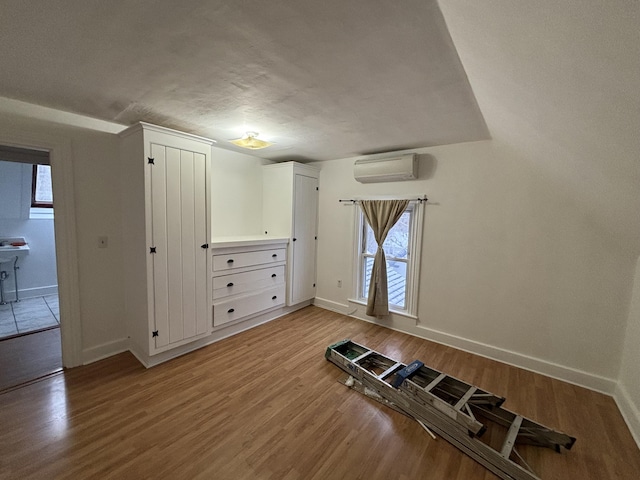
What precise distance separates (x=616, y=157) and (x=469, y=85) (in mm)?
874

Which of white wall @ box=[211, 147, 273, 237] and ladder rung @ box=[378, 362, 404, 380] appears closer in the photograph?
ladder rung @ box=[378, 362, 404, 380]

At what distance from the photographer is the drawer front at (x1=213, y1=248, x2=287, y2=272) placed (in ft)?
9.73

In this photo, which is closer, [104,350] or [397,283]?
[104,350]

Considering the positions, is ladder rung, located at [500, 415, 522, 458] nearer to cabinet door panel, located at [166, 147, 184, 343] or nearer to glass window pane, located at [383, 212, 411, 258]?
glass window pane, located at [383, 212, 411, 258]

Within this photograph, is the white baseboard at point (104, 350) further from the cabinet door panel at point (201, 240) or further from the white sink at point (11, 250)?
the white sink at point (11, 250)

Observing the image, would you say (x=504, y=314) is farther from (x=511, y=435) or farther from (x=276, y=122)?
(x=276, y=122)

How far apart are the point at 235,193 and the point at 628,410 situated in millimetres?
4384

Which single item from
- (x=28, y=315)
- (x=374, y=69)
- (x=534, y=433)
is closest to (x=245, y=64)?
(x=374, y=69)

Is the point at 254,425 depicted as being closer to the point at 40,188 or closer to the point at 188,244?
the point at 188,244

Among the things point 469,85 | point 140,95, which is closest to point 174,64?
point 140,95

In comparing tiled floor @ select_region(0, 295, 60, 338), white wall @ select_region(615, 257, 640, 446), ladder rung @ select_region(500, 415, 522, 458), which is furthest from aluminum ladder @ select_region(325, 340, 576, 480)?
tiled floor @ select_region(0, 295, 60, 338)

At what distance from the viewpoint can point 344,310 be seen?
3939mm

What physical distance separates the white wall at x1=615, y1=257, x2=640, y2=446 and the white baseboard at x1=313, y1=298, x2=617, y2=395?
0.14 metres

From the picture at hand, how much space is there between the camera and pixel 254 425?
183cm
